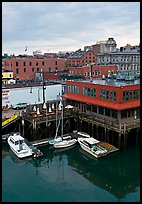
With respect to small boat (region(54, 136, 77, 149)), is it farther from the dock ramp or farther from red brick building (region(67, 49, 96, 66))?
red brick building (region(67, 49, 96, 66))

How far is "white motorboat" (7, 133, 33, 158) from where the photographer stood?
26919mm

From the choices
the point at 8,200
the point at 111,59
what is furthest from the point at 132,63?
the point at 8,200

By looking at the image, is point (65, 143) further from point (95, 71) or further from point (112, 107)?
point (95, 71)

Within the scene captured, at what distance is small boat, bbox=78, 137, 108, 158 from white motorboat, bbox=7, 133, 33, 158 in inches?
245

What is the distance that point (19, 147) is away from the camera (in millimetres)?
27828

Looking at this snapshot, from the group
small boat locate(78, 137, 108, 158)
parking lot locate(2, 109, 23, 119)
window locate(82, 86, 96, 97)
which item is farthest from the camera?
parking lot locate(2, 109, 23, 119)

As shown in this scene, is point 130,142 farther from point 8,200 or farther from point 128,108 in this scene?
point 8,200

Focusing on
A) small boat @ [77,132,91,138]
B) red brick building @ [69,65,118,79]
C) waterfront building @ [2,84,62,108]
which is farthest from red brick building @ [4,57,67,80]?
small boat @ [77,132,91,138]

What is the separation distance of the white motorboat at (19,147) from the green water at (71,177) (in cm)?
63

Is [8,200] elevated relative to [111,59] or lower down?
lower down

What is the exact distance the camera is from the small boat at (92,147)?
26781mm

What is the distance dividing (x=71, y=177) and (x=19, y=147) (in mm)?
7681

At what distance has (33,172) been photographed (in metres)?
24.3

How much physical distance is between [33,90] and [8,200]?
1036 inches
